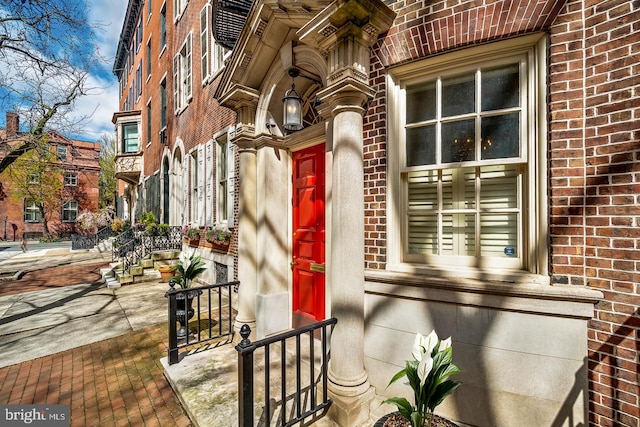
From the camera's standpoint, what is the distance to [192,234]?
8.29 meters

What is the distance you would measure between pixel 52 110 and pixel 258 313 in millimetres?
9509

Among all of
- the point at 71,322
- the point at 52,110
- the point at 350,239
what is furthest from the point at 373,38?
the point at 52,110

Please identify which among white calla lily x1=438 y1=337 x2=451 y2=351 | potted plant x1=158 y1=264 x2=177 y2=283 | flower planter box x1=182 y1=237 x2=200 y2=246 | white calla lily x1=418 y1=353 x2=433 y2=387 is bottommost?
potted plant x1=158 y1=264 x2=177 y2=283

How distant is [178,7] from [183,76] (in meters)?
2.85

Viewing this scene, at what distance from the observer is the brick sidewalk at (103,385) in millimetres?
2754

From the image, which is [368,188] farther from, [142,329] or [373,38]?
[142,329]

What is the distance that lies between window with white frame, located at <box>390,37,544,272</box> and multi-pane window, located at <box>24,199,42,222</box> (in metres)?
36.1

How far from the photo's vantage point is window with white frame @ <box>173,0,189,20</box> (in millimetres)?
9617

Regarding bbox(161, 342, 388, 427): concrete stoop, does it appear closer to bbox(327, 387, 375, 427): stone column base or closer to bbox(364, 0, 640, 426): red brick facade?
bbox(327, 387, 375, 427): stone column base

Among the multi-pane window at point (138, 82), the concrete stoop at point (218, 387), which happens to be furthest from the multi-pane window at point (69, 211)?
the concrete stoop at point (218, 387)

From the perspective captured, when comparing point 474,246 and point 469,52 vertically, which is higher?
point 469,52

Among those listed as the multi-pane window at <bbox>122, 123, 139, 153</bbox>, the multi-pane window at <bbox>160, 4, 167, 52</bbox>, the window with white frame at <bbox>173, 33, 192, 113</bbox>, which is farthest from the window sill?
the multi-pane window at <bbox>122, 123, 139, 153</bbox>

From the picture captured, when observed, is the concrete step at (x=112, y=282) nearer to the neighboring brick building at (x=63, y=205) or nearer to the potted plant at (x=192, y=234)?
the potted plant at (x=192, y=234)

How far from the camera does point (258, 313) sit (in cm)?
405
